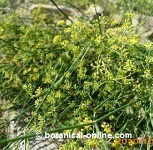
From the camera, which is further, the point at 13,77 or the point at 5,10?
the point at 5,10

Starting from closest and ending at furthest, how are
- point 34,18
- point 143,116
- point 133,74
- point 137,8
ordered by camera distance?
1. point 143,116
2. point 133,74
3. point 34,18
4. point 137,8

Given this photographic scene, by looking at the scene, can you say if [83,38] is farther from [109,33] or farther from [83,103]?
[83,103]

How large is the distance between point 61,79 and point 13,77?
1.39 ft

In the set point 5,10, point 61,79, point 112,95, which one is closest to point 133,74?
point 112,95

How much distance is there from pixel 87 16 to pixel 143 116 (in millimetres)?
1229

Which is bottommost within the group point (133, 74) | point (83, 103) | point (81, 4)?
point (83, 103)

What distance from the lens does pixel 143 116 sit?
2.04 metres

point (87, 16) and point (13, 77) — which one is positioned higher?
point (87, 16)

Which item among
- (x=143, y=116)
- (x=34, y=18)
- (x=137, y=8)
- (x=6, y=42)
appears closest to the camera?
(x=143, y=116)

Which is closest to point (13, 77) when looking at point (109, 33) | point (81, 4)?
point (109, 33)

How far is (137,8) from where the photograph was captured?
3.24 m

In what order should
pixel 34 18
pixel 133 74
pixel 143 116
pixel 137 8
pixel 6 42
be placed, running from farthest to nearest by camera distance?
pixel 137 8, pixel 34 18, pixel 6 42, pixel 133 74, pixel 143 116

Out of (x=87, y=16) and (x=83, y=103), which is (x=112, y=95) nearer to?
(x=83, y=103)

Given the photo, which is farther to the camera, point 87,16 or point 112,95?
point 87,16
